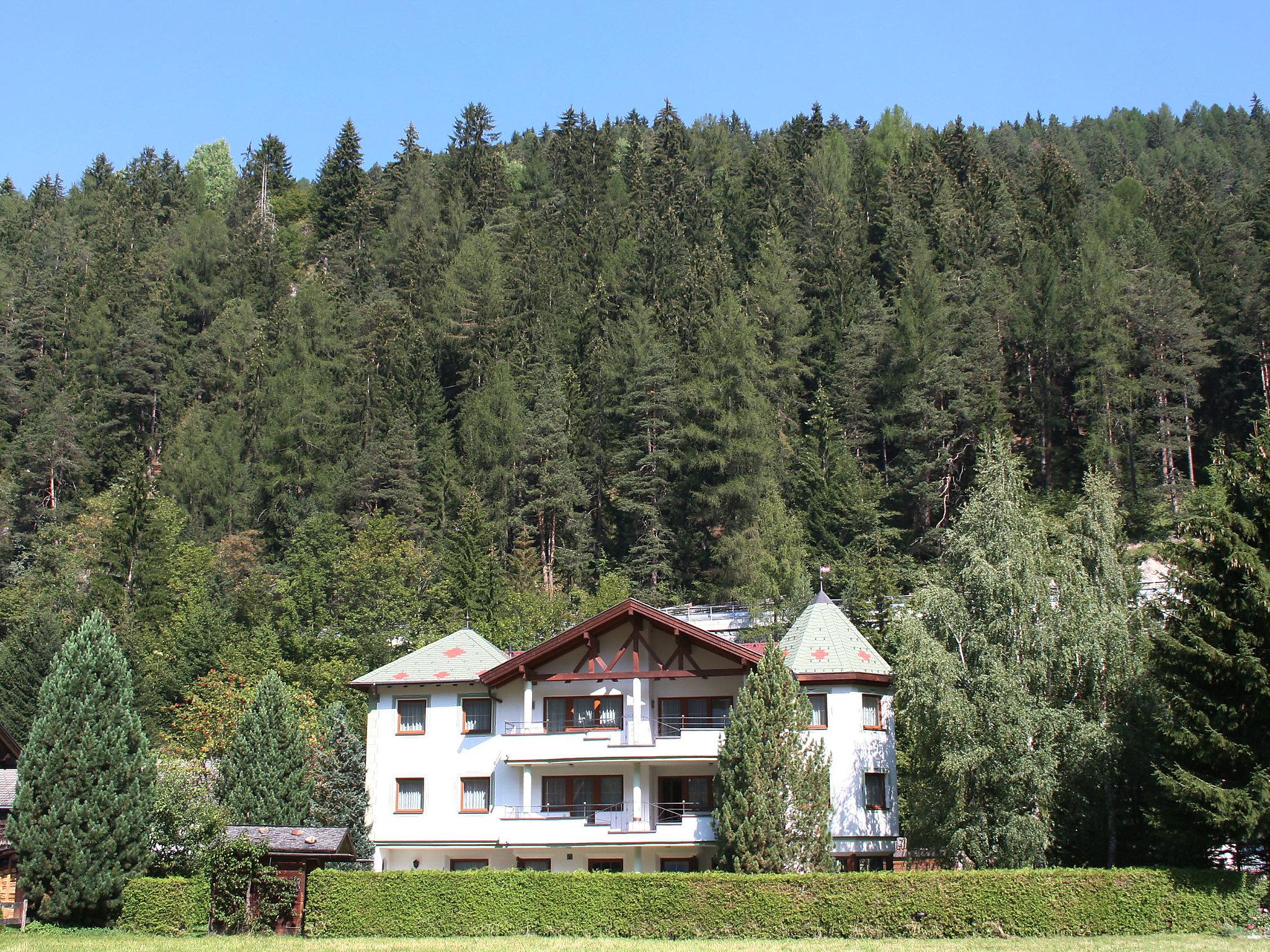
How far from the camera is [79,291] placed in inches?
Result: 4242

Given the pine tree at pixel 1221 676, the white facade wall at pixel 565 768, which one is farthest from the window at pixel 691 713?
the pine tree at pixel 1221 676

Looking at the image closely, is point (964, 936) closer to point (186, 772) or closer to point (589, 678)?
point (589, 678)

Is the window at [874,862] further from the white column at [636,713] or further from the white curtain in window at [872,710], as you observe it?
the white column at [636,713]

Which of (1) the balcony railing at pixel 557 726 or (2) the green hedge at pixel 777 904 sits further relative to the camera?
(1) the balcony railing at pixel 557 726

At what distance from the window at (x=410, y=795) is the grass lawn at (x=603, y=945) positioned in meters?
12.8

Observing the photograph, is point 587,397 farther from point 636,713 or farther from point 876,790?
point 876,790

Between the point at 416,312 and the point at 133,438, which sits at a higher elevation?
the point at 416,312

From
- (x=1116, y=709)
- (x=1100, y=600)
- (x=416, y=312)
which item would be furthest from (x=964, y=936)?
(x=416, y=312)

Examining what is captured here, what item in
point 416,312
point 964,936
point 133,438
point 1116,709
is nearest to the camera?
point 964,936

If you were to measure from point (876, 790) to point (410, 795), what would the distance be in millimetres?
16590

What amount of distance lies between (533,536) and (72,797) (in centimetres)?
4797

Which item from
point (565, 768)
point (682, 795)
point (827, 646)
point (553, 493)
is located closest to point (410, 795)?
point (565, 768)

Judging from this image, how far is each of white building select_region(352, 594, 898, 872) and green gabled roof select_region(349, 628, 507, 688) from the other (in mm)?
91

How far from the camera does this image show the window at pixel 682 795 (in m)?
42.2
